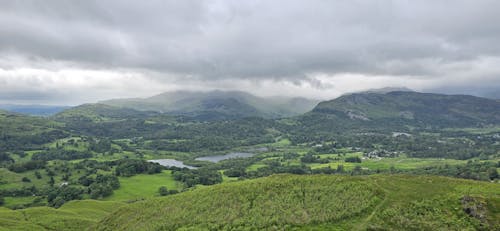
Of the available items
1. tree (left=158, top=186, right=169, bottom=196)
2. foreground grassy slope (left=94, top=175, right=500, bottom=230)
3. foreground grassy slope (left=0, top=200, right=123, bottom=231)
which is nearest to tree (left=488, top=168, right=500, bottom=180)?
foreground grassy slope (left=94, top=175, right=500, bottom=230)

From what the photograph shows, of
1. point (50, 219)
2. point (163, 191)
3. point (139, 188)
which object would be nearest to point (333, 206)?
point (50, 219)

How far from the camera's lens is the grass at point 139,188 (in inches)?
6413

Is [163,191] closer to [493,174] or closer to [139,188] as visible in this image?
[139,188]

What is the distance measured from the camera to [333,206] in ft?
204

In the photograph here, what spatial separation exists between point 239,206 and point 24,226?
71835 mm

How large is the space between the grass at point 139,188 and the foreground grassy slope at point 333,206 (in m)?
85.0

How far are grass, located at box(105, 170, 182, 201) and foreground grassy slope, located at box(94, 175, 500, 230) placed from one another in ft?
279

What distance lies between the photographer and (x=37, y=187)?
18512cm

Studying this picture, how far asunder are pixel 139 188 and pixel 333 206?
145968mm

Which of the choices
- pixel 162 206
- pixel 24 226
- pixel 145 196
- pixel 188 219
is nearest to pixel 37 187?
pixel 145 196

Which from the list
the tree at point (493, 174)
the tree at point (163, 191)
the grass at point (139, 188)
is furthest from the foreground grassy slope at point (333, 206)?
the tree at point (493, 174)

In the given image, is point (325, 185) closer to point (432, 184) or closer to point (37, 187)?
point (432, 184)

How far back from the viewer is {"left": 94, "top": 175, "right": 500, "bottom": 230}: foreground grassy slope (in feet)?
177

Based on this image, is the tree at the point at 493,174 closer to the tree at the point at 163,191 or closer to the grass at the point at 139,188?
the grass at the point at 139,188
